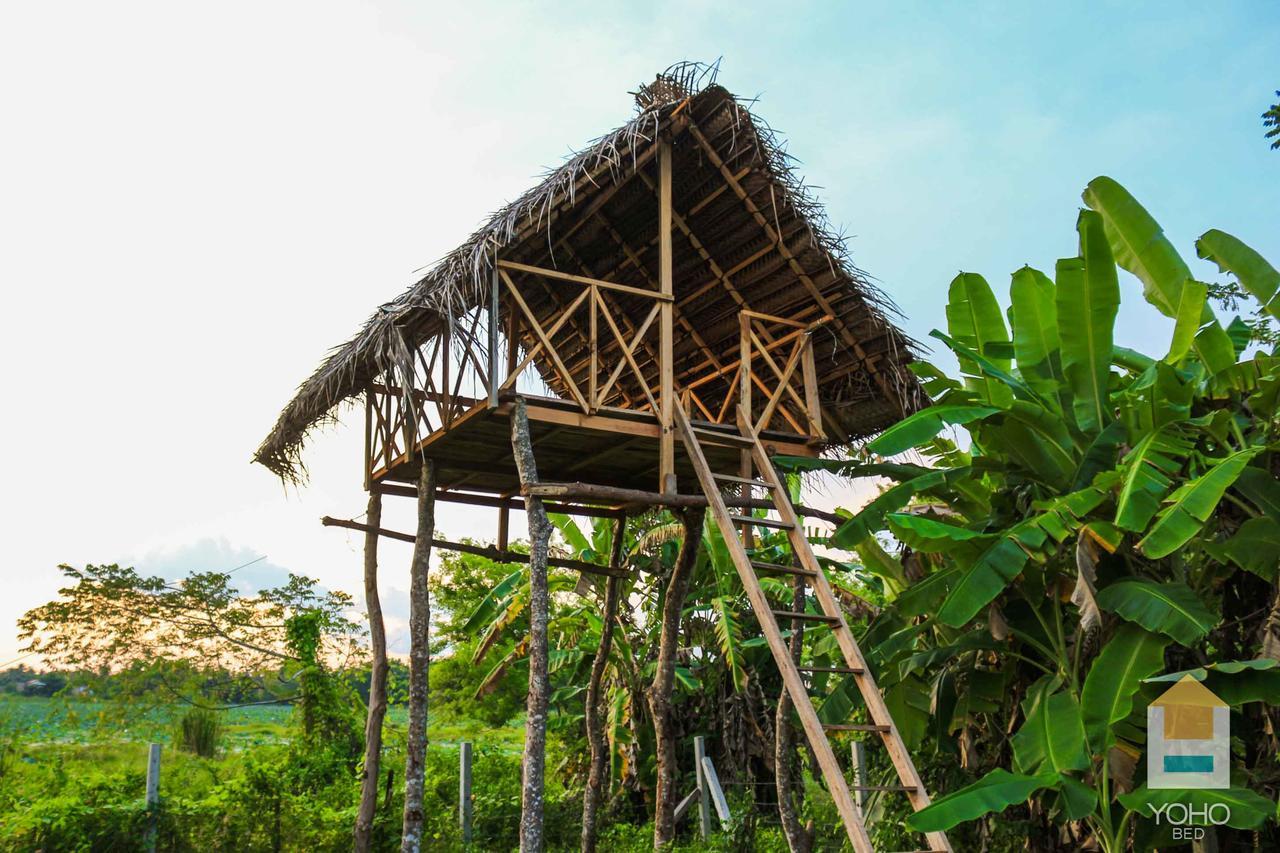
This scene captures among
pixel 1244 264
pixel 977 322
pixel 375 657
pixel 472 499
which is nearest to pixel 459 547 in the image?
pixel 472 499

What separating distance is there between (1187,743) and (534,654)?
344cm

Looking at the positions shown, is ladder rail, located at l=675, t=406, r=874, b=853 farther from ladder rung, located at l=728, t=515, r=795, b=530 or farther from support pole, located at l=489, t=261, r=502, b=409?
support pole, located at l=489, t=261, r=502, b=409

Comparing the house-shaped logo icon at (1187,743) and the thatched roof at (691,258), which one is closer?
the house-shaped logo icon at (1187,743)

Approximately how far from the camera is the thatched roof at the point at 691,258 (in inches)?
234

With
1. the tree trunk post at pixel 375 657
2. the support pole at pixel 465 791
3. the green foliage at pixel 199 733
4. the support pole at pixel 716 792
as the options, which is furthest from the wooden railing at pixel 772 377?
the green foliage at pixel 199 733

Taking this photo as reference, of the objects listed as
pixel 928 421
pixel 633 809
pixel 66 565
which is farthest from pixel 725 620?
pixel 66 565

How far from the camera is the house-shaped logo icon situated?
5.16 metres

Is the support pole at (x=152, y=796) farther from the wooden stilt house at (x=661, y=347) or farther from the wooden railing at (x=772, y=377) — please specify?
the wooden railing at (x=772, y=377)

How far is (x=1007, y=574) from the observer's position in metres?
5.23

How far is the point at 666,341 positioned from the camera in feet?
20.0

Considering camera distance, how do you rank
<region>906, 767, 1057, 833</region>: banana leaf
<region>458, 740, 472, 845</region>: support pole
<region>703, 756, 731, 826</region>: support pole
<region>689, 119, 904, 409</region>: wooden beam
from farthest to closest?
<region>703, 756, 731, 826</region>: support pole < <region>458, 740, 472, 845</region>: support pole < <region>689, 119, 904, 409</region>: wooden beam < <region>906, 767, 1057, 833</region>: banana leaf

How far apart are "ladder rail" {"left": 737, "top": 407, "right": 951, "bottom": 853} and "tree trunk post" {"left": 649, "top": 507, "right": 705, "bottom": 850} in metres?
0.52

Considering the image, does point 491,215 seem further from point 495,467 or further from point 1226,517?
point 1226,517

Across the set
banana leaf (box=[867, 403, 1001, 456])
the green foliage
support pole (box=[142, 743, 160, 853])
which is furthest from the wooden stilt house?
the green foliage
